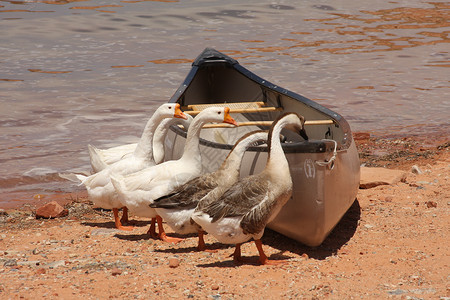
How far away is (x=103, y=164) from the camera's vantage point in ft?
31.5

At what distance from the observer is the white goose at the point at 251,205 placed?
6863 mm

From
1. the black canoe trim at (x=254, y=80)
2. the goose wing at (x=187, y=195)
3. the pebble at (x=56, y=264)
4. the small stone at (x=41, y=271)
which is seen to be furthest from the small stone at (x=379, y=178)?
the small stone at (x=41, y=271)

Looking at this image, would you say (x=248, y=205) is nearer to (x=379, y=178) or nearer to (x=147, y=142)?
(x=147, y=142)

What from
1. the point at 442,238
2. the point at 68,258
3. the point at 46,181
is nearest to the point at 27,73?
the point at 46,181

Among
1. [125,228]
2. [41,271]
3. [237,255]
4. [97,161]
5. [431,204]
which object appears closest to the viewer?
[41,271]

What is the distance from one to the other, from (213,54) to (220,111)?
463 centimetres

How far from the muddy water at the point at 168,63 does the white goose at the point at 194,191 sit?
4707mm

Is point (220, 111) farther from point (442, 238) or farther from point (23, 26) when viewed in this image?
point (23, 26)

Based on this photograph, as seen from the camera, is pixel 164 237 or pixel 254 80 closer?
pixel 164 237

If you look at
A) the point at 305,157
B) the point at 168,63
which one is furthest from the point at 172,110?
the point at 168,63

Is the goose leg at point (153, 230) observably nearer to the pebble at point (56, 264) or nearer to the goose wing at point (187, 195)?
the goose wing at point (187, 195)

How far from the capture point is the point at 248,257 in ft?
24.5

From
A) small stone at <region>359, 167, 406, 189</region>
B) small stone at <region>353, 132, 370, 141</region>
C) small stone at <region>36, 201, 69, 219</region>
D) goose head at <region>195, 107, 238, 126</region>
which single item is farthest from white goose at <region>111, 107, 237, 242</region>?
small stone at <region>353, 132, 370, 141</region>

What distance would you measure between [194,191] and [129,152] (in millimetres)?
2576
